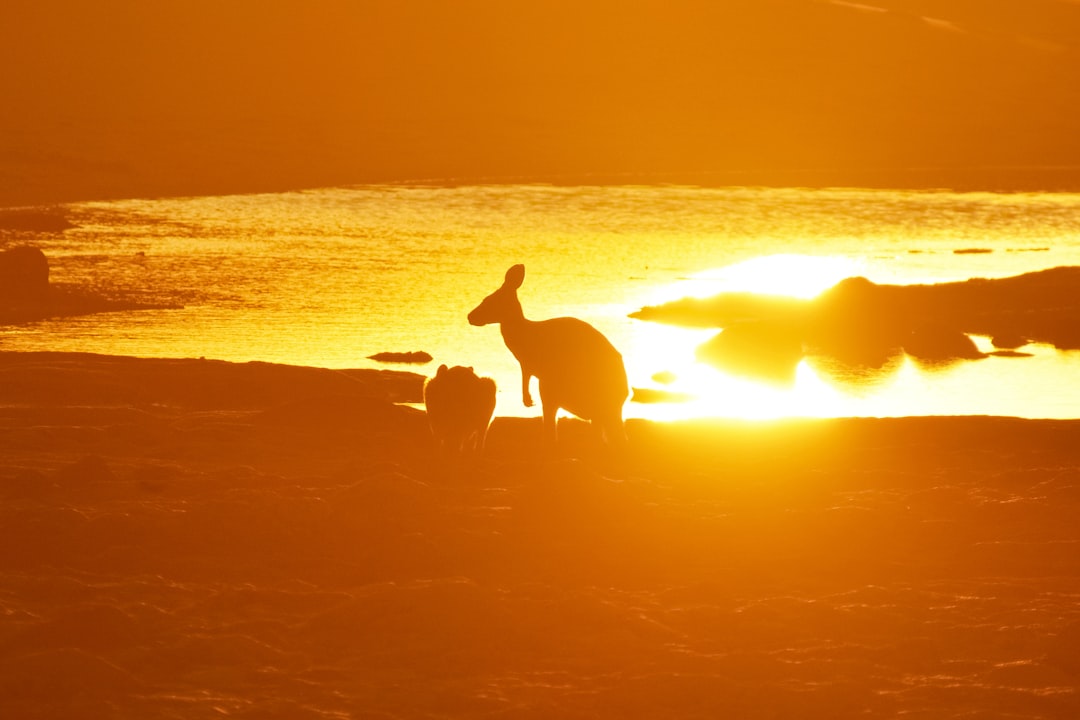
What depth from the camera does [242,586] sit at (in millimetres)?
10883

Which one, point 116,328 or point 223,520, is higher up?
point 116,328

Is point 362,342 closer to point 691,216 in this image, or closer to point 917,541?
point 917,541

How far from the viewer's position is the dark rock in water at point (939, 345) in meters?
30.0

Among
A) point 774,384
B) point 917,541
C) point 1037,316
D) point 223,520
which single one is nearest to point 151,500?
point 223,520

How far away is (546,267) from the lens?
138ft

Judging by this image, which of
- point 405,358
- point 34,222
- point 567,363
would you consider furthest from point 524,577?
point 34,222

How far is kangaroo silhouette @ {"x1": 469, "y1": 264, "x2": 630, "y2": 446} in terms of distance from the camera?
14.4 meters

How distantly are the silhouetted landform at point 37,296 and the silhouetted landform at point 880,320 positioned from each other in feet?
37.9

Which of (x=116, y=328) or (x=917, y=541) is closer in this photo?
(x=917, y=541)

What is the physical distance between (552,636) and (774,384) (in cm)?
1666

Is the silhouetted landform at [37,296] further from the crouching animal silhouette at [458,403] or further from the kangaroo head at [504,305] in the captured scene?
the crouching animal silhouette at [458,403]

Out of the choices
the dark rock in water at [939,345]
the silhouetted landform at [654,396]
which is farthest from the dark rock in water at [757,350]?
the silhouetted landform at [654,396]

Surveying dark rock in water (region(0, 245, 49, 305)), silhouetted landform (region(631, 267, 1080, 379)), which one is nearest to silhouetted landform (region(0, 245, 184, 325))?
dark rock in water (region(0, 245, 49, 305))

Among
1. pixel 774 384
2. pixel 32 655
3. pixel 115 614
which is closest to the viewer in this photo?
pixel 32 655
